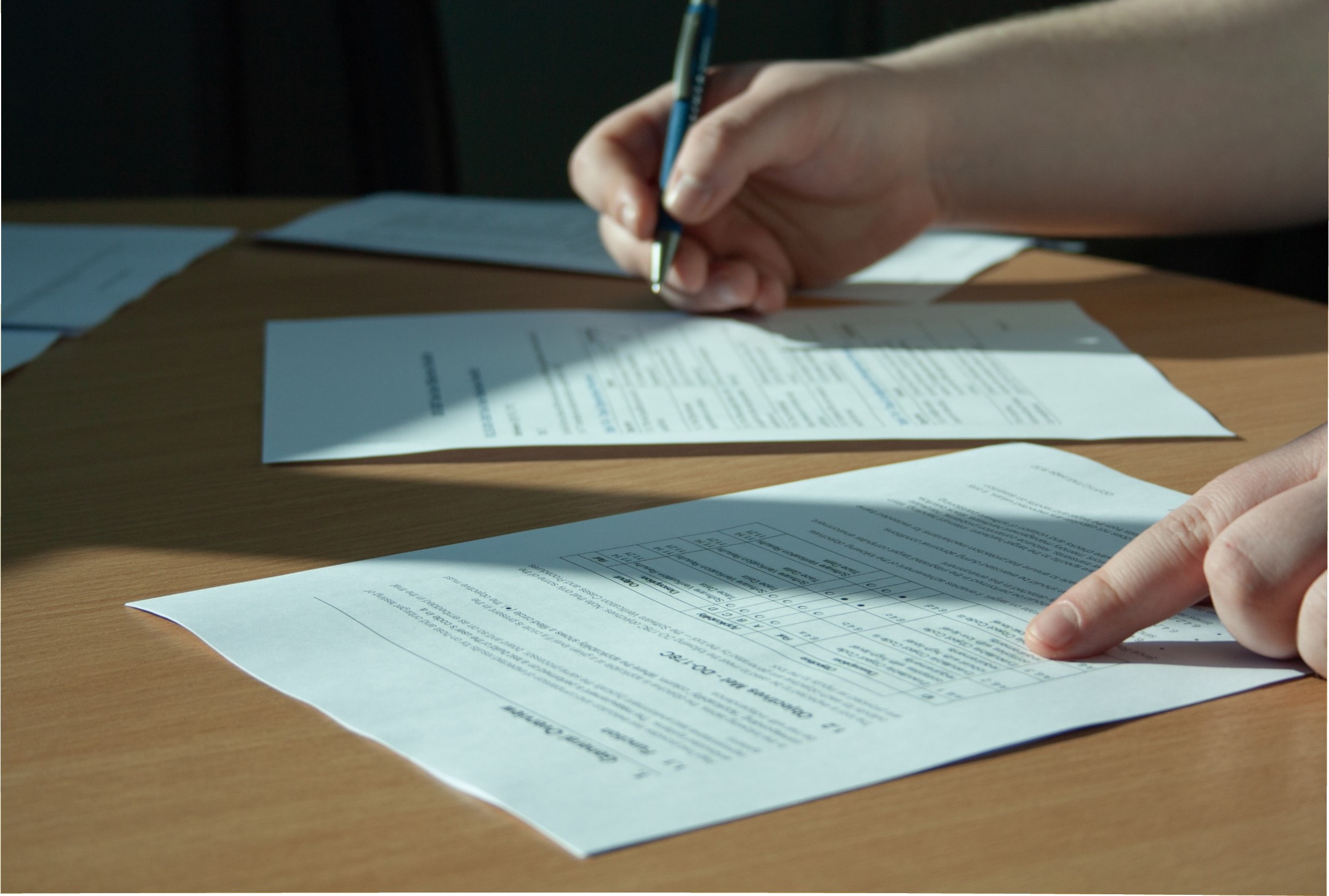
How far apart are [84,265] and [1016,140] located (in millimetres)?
787

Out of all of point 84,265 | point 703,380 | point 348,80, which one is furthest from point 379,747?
point 348,80

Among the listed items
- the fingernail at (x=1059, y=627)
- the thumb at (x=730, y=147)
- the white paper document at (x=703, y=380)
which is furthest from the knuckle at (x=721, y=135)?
the fingernail at (x=1059, y=627)

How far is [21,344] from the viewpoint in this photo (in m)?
0.82

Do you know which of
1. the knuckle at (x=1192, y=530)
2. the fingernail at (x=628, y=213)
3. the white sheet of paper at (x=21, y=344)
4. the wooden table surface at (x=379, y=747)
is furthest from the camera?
the fingernail at (x=628, y=213)

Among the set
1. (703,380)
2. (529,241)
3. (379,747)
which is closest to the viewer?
(379,747)

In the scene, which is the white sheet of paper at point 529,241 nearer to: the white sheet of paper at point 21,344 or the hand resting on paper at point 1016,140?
the hand resting on paper at point 1016,140

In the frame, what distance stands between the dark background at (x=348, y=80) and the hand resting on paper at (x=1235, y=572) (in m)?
1.58

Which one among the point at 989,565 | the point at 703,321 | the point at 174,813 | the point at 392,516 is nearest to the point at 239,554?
the point at 392,516

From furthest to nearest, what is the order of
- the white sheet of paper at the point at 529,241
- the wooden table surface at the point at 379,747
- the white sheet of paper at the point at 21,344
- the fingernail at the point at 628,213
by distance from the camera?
the white sheet of paper at the point at 529,241, the fingernail at the point at 628,213, the white sheet of paper at the point at 21,344, the wooden table surface at the point at 379,747

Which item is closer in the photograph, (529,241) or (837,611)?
(837,611)

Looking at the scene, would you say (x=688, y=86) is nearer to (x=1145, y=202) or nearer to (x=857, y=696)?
(x=1145, y=202)

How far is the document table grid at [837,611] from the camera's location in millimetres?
383

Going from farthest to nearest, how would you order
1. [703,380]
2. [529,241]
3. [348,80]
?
[348,80]
[529,241]
[703,380]

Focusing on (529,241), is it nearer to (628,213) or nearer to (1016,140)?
(628,213)
